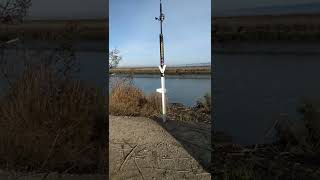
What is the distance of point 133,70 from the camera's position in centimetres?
490

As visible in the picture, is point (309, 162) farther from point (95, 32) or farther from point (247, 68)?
point (95, 32)

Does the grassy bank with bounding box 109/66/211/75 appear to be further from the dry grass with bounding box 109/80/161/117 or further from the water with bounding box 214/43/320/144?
the water with bounding box 214/43/320/144

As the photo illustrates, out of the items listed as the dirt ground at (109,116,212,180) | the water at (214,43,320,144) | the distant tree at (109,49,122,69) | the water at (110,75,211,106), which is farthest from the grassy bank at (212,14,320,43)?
the distant tree at (109,49,122,69)

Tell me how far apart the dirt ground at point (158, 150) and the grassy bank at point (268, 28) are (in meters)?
1.45

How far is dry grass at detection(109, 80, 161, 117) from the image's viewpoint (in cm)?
501

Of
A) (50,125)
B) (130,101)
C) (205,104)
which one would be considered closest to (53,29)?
(50,125)

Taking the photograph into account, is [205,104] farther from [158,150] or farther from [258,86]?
[258,86]

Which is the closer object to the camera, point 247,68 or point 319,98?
point 319,98

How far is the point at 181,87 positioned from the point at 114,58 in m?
0.66

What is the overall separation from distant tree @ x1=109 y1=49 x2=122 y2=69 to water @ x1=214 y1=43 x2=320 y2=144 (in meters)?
1.89

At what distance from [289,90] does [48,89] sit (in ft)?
9.40

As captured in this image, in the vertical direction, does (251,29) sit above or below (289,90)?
above

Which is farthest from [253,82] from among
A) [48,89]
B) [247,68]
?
[48,89]

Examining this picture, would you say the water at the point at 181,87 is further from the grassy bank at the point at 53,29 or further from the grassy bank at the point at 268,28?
the grassy bank at the point at 53,29
